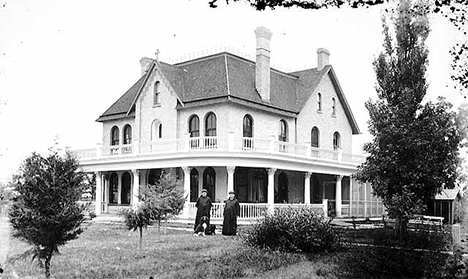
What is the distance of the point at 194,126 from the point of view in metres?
20.9

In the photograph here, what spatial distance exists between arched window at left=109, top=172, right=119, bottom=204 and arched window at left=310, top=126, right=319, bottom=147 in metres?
8.34

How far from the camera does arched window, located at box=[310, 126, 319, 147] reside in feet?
71.4

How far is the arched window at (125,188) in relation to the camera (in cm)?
2353

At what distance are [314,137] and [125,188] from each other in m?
8.09

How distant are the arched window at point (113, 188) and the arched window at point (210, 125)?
569 cm

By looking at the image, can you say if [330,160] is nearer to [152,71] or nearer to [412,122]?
[152,71]

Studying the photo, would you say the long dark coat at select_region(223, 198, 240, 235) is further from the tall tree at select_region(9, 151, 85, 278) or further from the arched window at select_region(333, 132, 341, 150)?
the tall tree at select_region(9, 151, 85, 278)

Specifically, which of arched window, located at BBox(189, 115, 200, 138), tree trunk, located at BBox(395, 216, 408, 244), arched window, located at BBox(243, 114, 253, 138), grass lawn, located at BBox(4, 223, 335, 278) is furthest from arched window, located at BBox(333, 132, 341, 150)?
grass lawn, located at BBox(4, 223, 335, 278)

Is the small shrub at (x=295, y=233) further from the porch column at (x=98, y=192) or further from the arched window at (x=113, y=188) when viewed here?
the arched window at (x=113, y=188)

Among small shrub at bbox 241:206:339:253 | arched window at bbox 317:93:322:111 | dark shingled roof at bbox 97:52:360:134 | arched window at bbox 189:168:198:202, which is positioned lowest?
small shrub at bbox 241:206:339:253

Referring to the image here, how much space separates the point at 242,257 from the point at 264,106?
1173 centimetres

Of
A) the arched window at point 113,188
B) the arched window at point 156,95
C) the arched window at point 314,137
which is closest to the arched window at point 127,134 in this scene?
the arched window at point 113,188

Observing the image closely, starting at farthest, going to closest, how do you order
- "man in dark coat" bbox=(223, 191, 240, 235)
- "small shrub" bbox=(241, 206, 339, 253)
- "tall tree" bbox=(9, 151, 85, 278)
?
"man in dark coat" bbox=(223, 191, 240, 235)
"small shrub" bbox=(241, 206, 339, 253)
"tall tree" bbox=(9, 151, 85, 278)

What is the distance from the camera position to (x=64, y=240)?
7.59 metres
